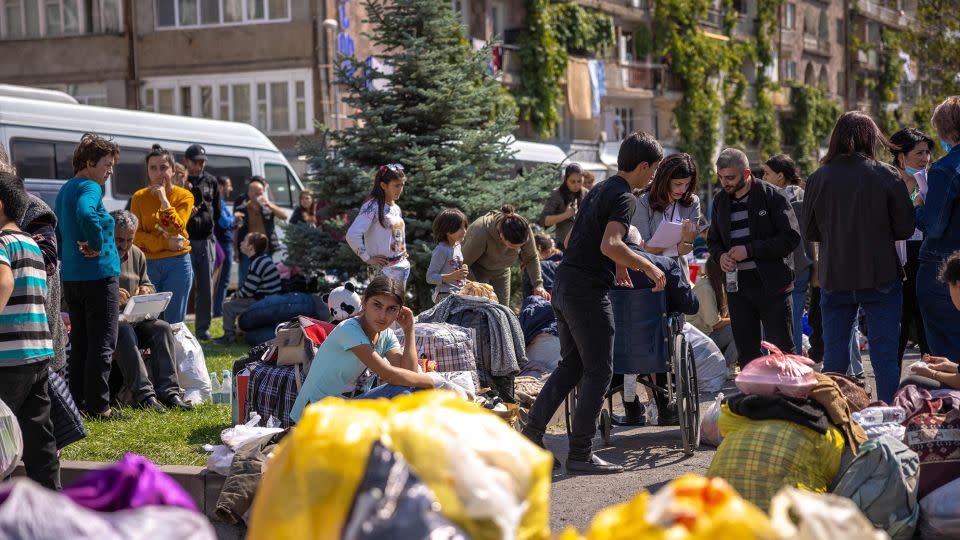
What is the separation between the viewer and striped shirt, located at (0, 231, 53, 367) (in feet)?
19.5

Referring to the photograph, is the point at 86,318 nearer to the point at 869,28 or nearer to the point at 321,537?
the point at 321,537

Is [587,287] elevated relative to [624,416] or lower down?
elevated

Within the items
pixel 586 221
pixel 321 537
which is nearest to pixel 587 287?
pixel 586 221

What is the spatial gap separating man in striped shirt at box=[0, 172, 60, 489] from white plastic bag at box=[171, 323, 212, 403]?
132 inches

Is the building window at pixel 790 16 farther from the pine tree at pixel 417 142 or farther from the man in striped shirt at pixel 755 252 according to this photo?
the man in striped shirt at pixel 755 252

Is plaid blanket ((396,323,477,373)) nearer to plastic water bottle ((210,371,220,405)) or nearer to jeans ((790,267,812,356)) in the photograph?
plastic water bottle ((210,371,220,405))

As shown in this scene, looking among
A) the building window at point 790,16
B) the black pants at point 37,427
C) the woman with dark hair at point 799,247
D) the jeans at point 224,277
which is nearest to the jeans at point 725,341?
the woman with dark hair at point 799,247

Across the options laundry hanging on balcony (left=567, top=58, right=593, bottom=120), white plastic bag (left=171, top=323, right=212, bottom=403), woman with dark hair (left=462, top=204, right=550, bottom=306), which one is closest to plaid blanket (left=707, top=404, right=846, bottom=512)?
white plastic bag (left=171, top=323, right=212, bottom=403)

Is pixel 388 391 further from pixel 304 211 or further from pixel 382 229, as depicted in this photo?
pixel 304 211

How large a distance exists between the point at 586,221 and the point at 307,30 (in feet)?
87.7

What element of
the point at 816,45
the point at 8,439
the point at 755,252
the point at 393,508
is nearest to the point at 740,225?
the point at 755,252

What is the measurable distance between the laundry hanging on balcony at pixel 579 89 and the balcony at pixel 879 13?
97.6 feet

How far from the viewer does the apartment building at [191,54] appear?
3291cm

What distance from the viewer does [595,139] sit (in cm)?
4506
